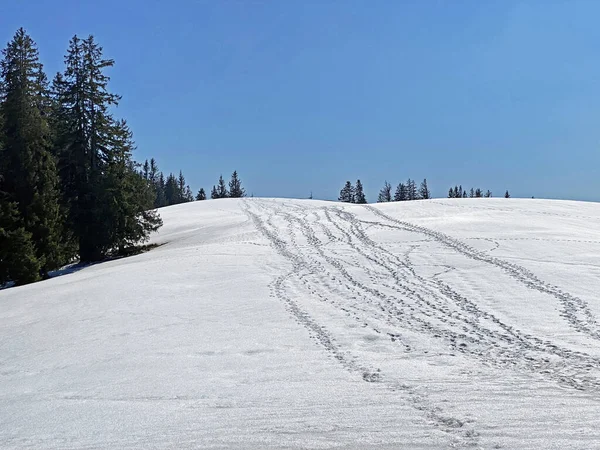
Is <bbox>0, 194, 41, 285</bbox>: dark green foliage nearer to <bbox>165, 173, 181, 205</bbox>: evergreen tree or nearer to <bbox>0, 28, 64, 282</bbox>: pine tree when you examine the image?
<bbox>0, 28, 64, 282</bbox>: pine tree

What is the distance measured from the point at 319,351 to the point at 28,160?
21.0 meters

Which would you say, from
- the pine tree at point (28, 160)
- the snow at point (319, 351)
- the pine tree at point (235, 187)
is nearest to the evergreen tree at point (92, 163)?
the pine tree at point (28, 160)

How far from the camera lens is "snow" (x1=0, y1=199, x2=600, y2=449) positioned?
540 cm

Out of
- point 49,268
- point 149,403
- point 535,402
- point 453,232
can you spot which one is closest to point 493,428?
point 535,402

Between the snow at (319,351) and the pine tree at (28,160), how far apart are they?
685 cm

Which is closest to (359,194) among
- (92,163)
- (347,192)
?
(347,192)

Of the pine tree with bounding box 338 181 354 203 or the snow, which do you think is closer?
the snow

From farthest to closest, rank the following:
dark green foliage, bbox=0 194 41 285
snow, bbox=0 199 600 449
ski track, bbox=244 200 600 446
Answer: dark green foliage, bbox=0 194 41 285, ski track, bbox=244 200 600 446, snow, bbox=0 199 600 449

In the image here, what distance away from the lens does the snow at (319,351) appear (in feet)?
17.7

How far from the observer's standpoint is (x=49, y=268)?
958 inches

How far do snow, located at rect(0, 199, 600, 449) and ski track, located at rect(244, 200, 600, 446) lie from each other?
0.14 ft

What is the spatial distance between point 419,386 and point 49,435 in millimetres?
4319

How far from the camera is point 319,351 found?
822cm

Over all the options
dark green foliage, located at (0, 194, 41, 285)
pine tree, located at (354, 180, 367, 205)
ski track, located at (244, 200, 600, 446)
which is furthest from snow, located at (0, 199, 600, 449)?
pine tree, located at (354, 180, 367, 205)
